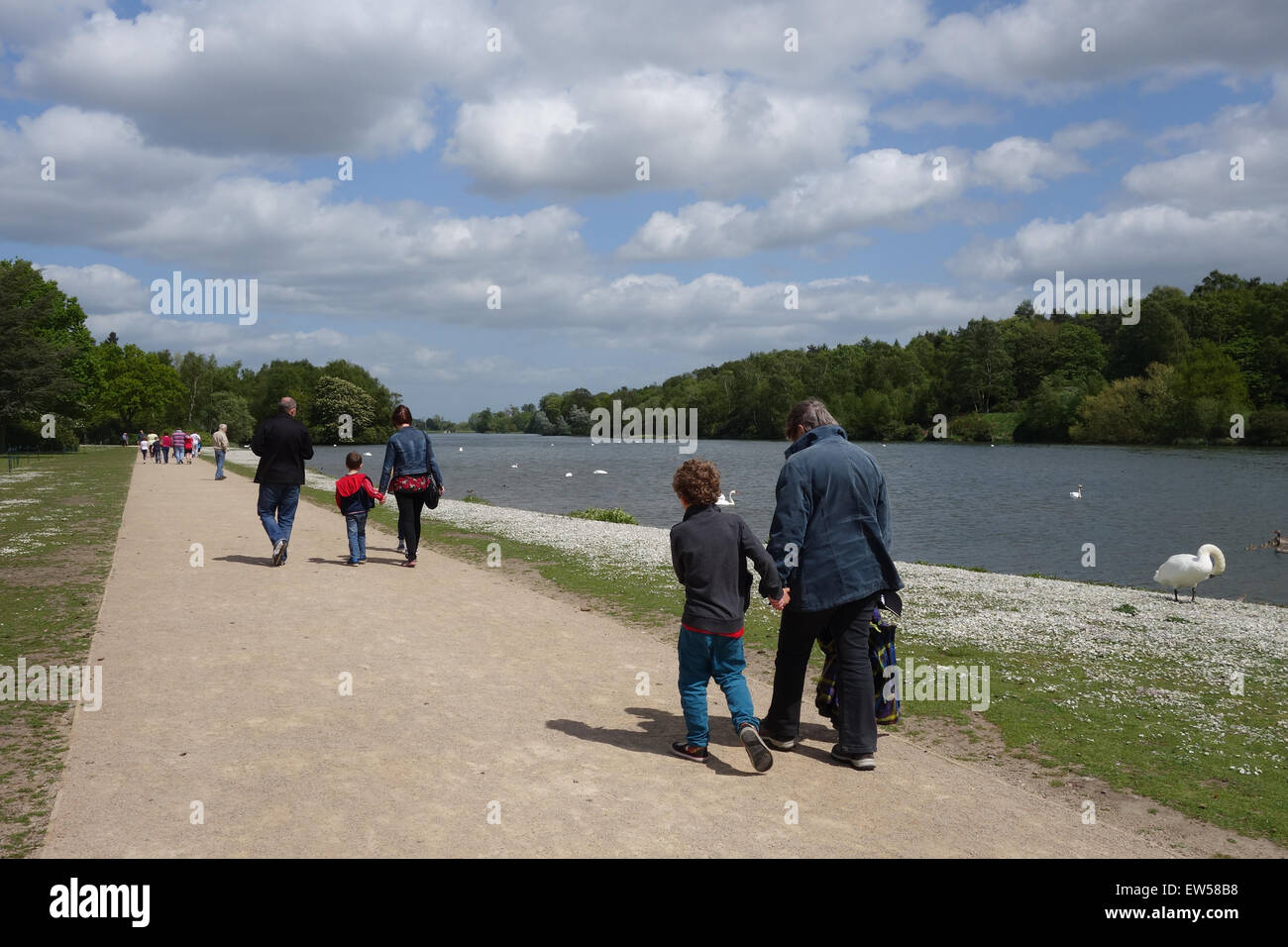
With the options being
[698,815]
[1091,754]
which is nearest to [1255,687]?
[1091,754]

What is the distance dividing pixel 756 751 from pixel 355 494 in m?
9.40

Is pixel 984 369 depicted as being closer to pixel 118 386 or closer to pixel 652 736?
pixel 118 386

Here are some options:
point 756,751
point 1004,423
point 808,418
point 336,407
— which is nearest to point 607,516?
point 808,418

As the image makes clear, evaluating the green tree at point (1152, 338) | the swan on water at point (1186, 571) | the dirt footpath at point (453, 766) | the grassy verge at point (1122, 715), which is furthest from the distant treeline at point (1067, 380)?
the dirt footpath at point (453, 766)

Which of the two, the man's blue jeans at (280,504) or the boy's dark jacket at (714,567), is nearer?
the boy's dark jacket at (714,567)

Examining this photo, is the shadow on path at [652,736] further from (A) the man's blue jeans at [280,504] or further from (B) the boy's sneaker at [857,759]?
(A) the man's blue jeans at [280,504]

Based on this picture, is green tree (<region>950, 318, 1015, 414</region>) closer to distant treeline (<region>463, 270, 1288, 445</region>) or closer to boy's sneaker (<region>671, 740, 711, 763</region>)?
distant treeline (<region>463, 270, 1288, 445</region>)

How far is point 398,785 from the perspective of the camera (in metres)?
5.02

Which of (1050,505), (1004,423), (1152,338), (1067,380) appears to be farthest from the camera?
(1067,380)

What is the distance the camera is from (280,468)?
42.5 feet

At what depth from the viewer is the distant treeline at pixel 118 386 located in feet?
171

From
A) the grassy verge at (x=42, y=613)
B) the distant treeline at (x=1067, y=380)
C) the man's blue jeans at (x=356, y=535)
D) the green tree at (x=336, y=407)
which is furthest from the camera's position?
the green tree at (x=336, y=407)

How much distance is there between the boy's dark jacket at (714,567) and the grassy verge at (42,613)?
11.4 feet
